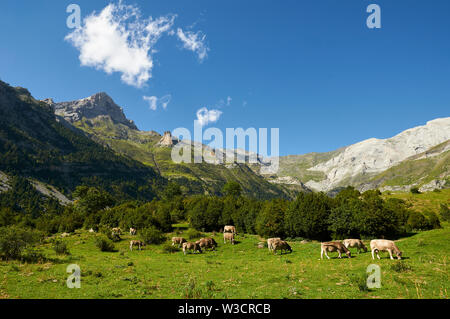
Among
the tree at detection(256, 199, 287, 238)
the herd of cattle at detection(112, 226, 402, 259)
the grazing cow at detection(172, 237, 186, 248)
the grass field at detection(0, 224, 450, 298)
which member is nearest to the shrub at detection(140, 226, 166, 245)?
the herd of cattle at detection(112, 226, 402, 259)

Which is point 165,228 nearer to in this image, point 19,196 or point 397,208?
point 397,208

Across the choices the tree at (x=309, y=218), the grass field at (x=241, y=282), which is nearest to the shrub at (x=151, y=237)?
the grass field at (x=241, y=282)

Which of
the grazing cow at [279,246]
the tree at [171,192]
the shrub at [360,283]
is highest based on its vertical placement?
the tree at [171,192]

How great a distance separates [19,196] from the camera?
18075 cm

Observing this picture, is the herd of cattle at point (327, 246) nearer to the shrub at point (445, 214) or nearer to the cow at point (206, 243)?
the cow at point (206, 243)

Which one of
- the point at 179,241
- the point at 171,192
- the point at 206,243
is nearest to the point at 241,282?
the point at 206,243

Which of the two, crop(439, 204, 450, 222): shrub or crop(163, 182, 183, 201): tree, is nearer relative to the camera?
crop(439, 204, 450, 222): shrub

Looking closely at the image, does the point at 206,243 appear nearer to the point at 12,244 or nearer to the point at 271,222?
the point at 271,222

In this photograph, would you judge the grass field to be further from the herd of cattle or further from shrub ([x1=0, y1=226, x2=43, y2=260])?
shrub ([x1=0, y1=226, x2=43, y2=260])

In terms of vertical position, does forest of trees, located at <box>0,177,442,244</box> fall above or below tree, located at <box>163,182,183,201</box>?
below

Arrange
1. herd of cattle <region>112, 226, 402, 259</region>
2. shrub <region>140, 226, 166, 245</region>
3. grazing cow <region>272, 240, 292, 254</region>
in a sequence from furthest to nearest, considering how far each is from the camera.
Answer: shrub <region>140, 226, 166, 245</region>, grazing cow <region>272, 240, 292, 254</region>, herd of cattle <region>112, 226, 402, 259</region>

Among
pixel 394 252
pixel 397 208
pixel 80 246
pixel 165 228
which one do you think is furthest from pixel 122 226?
pixel 397 208

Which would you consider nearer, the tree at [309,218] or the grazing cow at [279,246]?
the grazing cow at [279,246]

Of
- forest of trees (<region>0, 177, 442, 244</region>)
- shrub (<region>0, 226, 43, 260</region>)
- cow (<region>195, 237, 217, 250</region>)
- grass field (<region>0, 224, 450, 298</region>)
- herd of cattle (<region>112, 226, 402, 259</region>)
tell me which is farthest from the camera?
forest of trees (<region>0, 177, 442, 244</region>)
